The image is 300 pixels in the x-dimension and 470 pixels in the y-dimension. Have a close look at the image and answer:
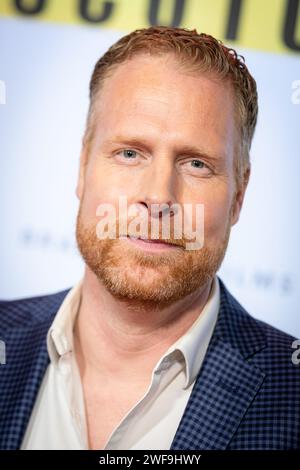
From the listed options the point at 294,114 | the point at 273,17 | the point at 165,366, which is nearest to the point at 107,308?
the point at 165,366

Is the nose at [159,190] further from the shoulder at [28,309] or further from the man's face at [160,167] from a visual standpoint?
the shoulder at [28,309]

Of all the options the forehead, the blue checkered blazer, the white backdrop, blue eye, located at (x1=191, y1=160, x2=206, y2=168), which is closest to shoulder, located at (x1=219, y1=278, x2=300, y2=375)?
the blue checkered blazer

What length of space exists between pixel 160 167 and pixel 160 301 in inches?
13.3

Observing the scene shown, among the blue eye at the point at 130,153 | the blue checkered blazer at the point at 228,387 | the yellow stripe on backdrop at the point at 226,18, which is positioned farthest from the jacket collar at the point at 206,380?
the yellow stripe on backdrop at the point at 226,18

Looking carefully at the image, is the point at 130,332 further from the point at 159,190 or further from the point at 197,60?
the point at 197,60

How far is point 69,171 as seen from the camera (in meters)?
1.84

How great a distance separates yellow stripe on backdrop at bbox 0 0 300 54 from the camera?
1.70 metres

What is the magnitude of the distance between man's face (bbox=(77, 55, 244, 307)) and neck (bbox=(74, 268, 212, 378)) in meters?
0.09

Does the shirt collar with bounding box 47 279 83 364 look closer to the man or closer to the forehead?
the man

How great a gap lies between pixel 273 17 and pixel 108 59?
Answer: 0.51 m

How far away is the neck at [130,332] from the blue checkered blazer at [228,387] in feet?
0.33

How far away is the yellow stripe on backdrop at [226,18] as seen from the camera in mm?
1704

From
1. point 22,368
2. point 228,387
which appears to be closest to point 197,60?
point 228,387
